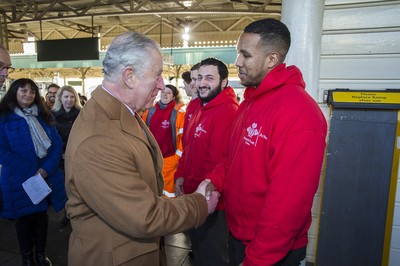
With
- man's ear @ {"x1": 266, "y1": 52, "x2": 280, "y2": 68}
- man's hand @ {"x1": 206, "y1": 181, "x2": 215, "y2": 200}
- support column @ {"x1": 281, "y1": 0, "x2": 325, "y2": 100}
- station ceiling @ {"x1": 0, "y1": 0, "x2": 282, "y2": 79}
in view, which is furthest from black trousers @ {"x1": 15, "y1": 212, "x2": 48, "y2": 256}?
station ceiling @ {"x1": 0, "y1": 0, "x2": 282, "y2": 79}

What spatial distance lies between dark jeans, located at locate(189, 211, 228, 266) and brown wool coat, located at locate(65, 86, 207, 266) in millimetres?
1072

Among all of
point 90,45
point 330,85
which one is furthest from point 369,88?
point 90,45

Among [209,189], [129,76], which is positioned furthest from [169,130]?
[129,76]

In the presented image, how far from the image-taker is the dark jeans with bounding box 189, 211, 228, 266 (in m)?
2.38

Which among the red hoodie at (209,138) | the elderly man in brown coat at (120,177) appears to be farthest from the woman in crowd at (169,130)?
the elderly man in brown coat at (120,177)

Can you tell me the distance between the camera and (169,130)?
162 inches

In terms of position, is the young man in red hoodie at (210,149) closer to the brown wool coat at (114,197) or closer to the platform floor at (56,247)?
the platform floor at (56,247)

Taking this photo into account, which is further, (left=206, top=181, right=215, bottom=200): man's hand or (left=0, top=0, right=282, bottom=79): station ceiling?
(left=0, top=0, right=282, bottom=79): station ceiling

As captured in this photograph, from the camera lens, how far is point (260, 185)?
1.41 metres

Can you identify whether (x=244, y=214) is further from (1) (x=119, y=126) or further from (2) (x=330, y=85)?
(2) (x=330, y=85)

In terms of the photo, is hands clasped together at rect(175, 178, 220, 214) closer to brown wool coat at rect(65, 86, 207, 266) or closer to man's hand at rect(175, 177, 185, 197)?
brown wool coat at rect(65, 86, 207, 266)

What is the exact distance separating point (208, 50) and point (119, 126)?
8.14 metres

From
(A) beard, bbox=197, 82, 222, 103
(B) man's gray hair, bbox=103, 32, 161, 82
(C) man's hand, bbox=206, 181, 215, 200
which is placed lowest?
(C) man's hand, bbox=206, 181, 215, 200

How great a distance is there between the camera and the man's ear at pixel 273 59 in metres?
1.47
